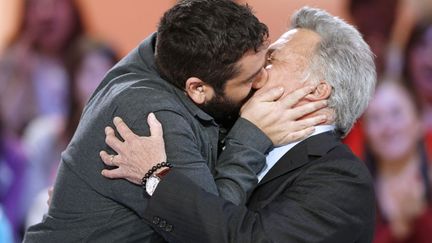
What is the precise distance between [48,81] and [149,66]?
11.2ft

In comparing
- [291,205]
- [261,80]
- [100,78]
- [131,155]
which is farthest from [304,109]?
[100,78]

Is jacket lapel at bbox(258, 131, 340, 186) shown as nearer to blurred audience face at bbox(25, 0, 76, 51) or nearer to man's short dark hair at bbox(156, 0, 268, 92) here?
man's short dark hair at bbox(156, 0, 268, 92)

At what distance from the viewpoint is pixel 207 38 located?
89.5 inches

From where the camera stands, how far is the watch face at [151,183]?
7.54 feet

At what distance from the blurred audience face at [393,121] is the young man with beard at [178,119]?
2653 mm

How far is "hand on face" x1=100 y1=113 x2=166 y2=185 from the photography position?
229 cm

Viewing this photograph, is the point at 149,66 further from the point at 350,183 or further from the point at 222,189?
the point at 350,183

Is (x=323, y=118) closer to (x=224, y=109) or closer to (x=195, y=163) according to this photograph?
(x=224, y=109)

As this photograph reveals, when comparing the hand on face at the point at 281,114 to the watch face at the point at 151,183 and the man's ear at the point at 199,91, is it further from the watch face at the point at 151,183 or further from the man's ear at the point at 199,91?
the watch face at the point at 151,183

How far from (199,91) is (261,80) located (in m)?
0.23

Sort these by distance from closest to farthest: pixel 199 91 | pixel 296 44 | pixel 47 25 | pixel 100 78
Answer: pixel 199 91 → pixel 296 44 → pixel 100 78 → pixel 47 25

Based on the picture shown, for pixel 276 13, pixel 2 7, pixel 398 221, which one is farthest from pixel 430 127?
pixel 2 7

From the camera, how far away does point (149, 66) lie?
2449 millimetres

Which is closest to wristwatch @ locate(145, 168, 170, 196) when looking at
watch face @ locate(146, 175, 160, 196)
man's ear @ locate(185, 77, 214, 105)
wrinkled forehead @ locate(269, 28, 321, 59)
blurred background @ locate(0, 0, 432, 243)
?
watch face @ locate(146, 175, 160, 196)
